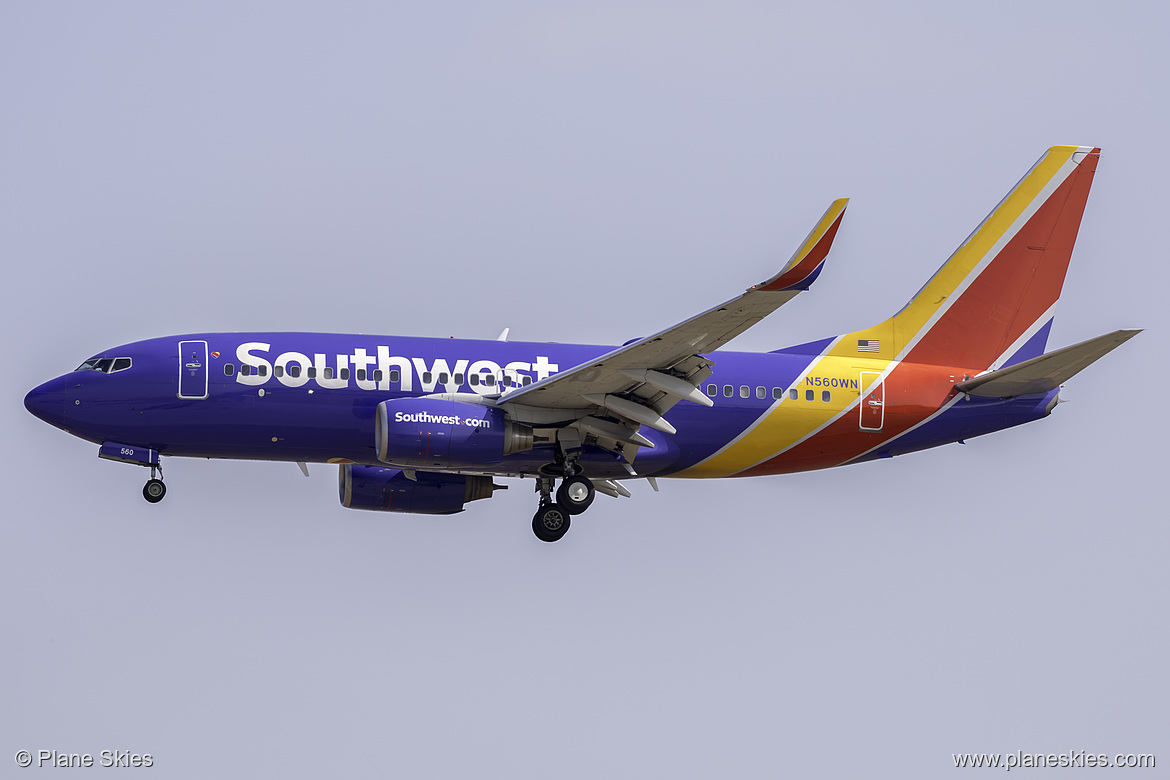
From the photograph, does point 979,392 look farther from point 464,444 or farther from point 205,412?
point 205,412

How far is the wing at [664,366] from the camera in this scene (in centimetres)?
2594

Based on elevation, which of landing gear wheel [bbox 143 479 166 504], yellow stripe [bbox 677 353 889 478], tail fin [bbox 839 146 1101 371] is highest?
tail fin [bbox 839 146 1101 371]

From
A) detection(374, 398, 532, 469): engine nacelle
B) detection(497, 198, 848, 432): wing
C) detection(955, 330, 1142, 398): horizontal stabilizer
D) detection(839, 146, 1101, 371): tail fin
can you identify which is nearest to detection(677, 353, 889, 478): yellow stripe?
detection(839, 146, 1101, 371): tail fin

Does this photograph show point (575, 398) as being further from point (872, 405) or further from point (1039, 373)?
point (1039, 373)

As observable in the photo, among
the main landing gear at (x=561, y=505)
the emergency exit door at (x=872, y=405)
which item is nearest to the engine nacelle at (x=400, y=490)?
the main landing gear at (x=561, y=505)

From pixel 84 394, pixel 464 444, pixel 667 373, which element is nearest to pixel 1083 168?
pixel 667 373

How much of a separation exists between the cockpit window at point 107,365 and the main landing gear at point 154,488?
2.31m

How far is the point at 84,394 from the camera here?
32500mm

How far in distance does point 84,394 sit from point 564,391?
34.7 feet

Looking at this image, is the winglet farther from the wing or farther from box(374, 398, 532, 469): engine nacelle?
box(374, 398, 532, 469): engine nacelle

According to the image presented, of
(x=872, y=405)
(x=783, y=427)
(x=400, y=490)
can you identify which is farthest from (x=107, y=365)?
(x=872, y=405)

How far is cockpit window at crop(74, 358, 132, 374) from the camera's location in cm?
3272

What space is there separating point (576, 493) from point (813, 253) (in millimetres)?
10026

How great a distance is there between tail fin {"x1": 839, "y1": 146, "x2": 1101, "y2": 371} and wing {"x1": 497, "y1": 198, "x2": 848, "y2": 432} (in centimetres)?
645
